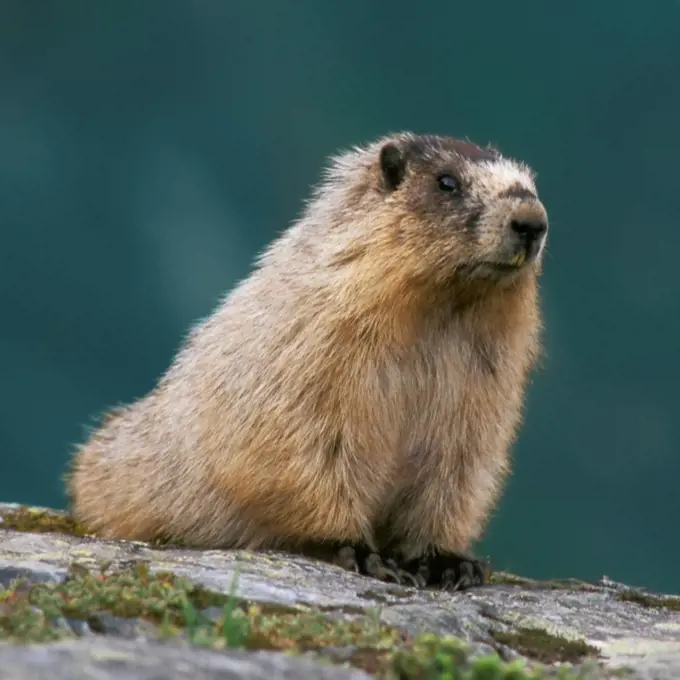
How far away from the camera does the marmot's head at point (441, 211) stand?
6492 mm

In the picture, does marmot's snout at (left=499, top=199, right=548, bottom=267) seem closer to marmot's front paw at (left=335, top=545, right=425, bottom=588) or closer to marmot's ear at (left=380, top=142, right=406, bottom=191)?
marmot's ear at (left=380, top=142, right=406, bottom=191)

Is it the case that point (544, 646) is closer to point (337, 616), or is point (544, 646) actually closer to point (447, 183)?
point (337, 616)

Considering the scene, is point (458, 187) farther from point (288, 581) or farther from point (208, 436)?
point (288, 581)

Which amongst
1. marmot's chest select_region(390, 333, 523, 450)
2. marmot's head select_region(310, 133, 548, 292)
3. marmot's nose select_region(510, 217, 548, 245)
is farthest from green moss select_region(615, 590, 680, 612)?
marmot's nose select_region(510, 217, 548, 245)

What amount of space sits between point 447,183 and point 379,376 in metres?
1.12

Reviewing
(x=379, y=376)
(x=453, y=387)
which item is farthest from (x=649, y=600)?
(x=379, y=376)

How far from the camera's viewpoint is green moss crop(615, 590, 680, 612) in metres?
6.74

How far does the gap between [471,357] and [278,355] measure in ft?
3.44

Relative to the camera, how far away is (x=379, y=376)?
6.60 m

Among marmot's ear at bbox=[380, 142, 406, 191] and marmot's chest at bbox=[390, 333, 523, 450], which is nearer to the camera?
marmot's chest at bbox=[390, 333, 523, 450]

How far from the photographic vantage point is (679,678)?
4348 millimetres

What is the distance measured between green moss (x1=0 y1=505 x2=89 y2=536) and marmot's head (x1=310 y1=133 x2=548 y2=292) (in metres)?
2.72

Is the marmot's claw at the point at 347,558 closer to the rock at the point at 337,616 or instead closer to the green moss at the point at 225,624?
the rock at the point at 337,616

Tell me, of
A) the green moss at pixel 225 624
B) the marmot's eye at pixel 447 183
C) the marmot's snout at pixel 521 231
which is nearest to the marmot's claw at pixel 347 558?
the green moss at pixel 225 624
